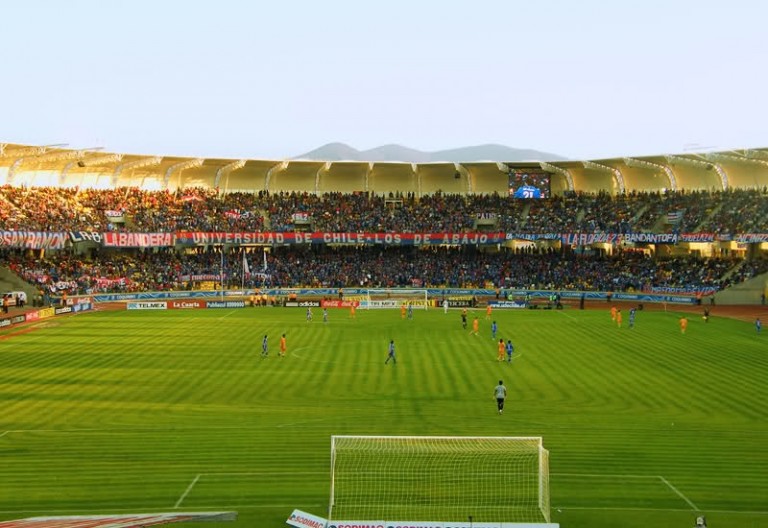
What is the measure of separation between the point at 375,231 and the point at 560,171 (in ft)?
78.4

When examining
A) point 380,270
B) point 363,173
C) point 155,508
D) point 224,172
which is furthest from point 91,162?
point 155,508

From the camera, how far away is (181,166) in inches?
3351

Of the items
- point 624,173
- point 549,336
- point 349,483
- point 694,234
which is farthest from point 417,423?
point 624,173

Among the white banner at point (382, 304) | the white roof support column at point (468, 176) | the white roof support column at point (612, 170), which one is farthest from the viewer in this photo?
the white roof support column at point (468, 176)

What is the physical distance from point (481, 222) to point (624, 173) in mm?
17272

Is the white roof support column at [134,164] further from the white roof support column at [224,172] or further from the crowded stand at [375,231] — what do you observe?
the white roof support column at [224,172]

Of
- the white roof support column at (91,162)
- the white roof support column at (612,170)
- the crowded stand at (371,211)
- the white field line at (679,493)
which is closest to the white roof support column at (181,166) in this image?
the crowded stand at (371,211)

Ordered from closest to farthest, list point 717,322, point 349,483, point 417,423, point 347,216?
point 349,483
point 417,423
point 717,322
point 347,216

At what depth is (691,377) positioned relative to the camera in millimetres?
33219

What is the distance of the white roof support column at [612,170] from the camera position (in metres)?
82.1

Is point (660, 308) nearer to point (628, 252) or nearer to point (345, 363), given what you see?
point (628, 252)

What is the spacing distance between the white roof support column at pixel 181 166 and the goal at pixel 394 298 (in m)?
26.5

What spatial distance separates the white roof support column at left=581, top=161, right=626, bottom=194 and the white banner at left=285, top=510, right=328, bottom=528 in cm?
7219

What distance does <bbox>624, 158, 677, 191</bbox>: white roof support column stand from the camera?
254 ft
